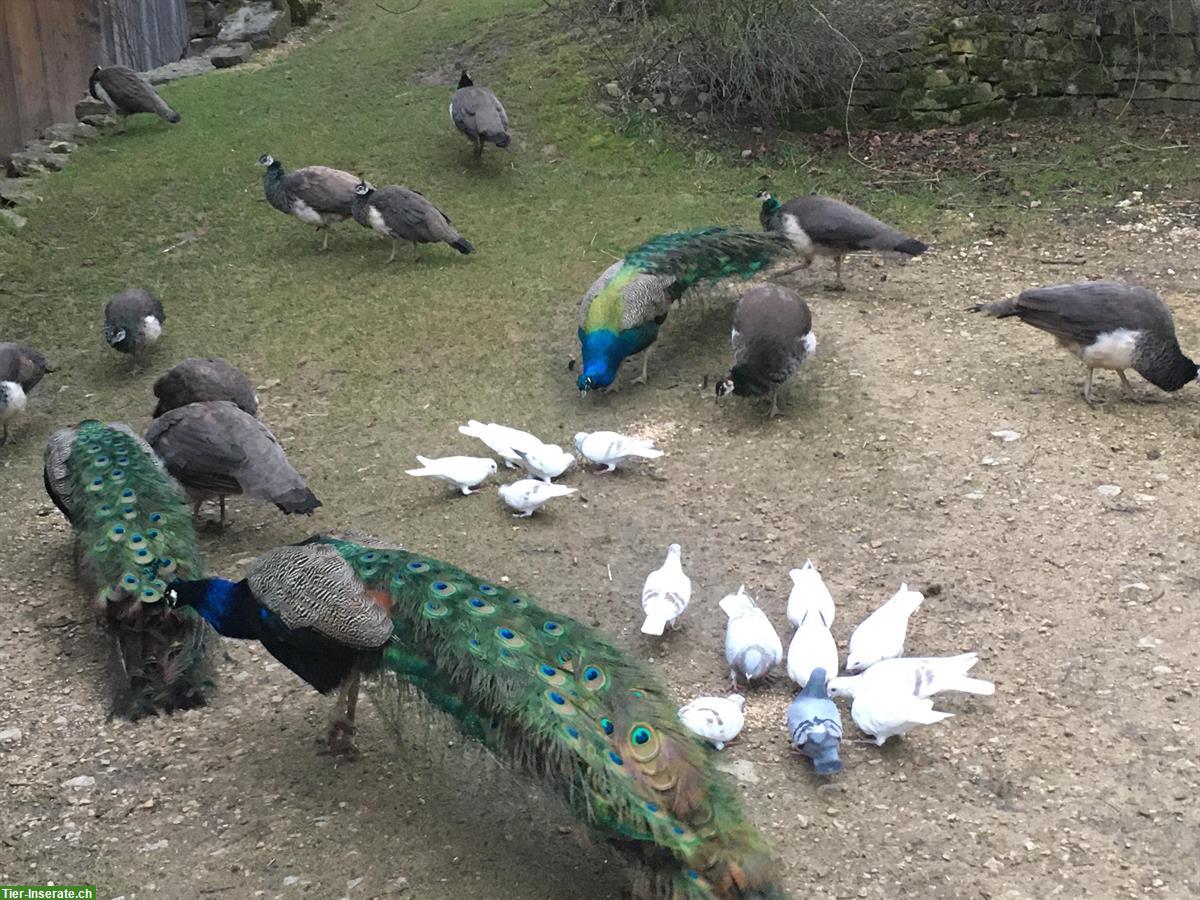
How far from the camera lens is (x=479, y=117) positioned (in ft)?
30.7

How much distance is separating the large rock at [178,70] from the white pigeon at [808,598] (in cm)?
960

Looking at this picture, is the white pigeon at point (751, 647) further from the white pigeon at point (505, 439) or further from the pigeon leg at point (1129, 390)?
the pigeon leg at point (1129, 390)

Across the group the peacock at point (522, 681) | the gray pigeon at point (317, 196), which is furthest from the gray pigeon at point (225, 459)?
the gray pigeon at point (317, 196)

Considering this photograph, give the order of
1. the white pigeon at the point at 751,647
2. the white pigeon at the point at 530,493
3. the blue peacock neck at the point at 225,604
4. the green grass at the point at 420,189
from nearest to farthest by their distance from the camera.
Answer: the blue peacock neck at the point at 225,604, the white pigeon at the point at 751,647, the white pigeon at the point at 530,493, the green grass at the point at 420,189

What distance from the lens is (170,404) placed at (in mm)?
6137

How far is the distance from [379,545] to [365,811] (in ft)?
2.91

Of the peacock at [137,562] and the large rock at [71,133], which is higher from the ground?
the peacock at [137,562]

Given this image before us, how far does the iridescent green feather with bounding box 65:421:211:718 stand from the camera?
4.26 m

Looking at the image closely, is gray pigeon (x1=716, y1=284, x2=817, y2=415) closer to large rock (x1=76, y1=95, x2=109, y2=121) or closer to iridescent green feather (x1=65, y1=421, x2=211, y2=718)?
iridescent green feather (x1=65, y1=421, x2=211, y2=718)

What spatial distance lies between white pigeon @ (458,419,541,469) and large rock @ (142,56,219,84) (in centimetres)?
766

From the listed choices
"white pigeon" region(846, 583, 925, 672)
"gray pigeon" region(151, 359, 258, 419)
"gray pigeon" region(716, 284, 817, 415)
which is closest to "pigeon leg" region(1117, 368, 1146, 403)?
"gray pigeon" region(716, 284, 817, 415)

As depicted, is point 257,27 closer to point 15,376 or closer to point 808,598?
point 15,376

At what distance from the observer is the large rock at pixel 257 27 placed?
12391 millimetres

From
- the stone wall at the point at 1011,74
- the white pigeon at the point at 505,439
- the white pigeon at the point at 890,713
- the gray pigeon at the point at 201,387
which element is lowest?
the white pigeon at the point at 505,439
